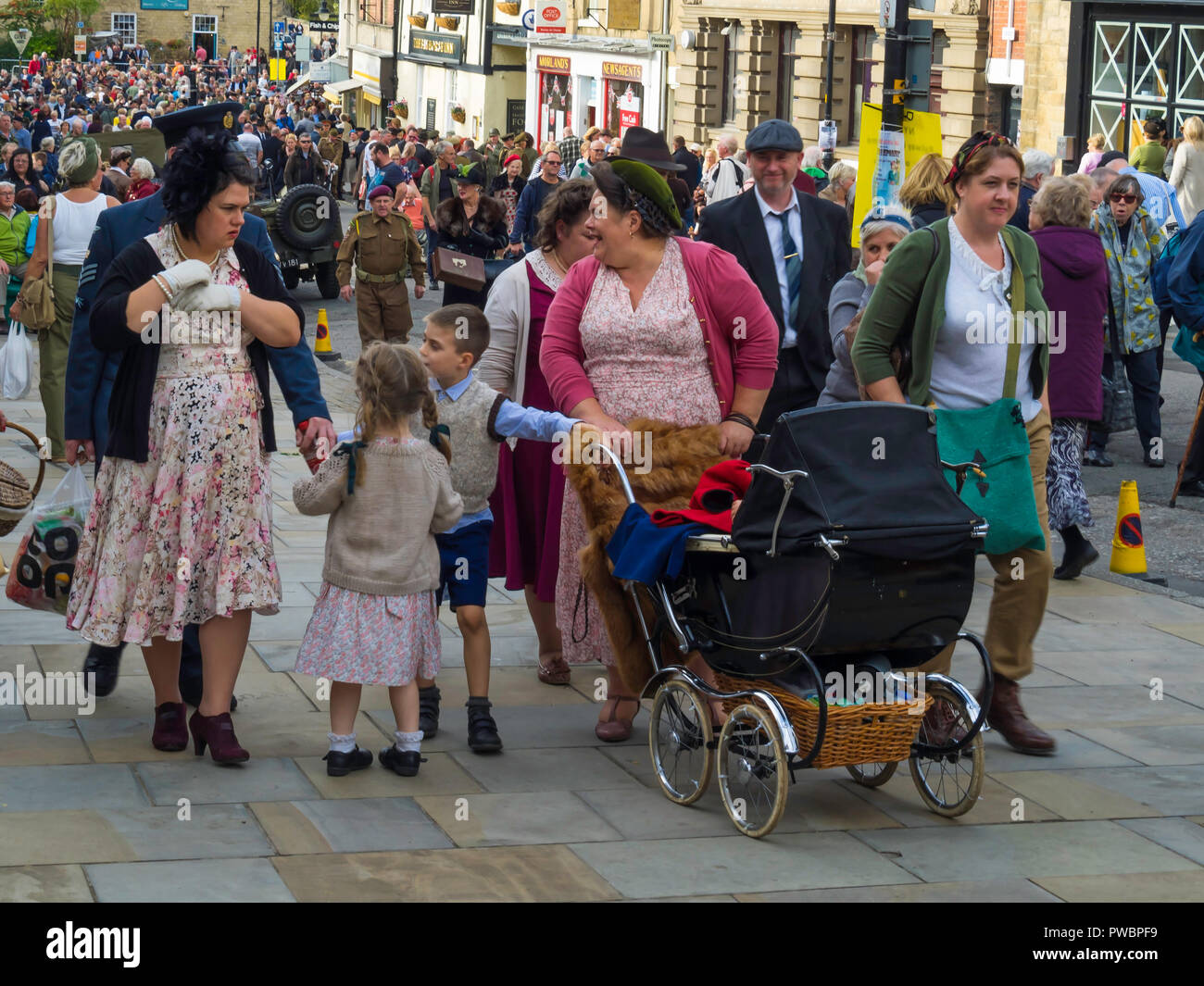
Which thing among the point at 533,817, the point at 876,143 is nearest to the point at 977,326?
the point at 533,817

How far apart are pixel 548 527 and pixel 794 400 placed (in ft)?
5.12

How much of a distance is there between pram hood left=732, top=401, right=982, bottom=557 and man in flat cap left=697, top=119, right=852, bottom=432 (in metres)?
2.38

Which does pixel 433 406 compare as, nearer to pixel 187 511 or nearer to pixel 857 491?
pixel 187 511

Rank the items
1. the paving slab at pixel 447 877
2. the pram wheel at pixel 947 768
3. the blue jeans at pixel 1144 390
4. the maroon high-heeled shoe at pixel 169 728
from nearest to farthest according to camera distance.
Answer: the paving slab at pixel 447 877 → the pram wheel at pixel 947 768 → the maroon high-heeled shoe at pixel 169 728 → the blue jeans at pixel 1144 390

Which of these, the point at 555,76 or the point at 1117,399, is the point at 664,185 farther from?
the point at 555,76

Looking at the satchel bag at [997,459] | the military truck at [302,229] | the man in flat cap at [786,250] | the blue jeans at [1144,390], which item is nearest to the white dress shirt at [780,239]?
the man in flat cap at [786,250]

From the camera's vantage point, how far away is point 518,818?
5.07m

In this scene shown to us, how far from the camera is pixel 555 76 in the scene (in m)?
48.7

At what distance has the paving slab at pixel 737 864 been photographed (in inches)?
180

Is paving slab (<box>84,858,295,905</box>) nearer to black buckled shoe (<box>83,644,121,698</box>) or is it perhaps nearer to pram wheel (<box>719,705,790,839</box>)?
pram wheel (<box>719,705,790,839</box>)

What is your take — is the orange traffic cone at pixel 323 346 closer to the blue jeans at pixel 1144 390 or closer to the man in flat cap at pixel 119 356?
the blue jeans at pixel 1144 390

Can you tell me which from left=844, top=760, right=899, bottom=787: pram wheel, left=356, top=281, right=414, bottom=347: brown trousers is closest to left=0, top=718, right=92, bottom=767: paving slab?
left=844, top=760, right=899, bottom=787: pram wheel

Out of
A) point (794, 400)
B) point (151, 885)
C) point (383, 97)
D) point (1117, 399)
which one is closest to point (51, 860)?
point (151, 885)

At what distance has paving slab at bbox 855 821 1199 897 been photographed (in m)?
4.72
